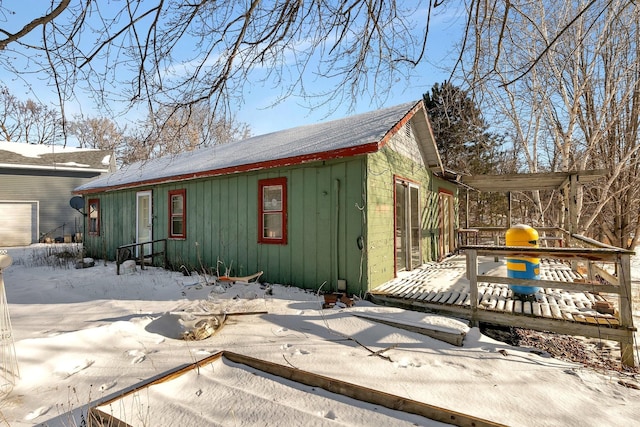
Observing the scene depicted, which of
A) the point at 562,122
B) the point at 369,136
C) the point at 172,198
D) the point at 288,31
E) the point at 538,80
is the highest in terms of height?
the point at 538,80

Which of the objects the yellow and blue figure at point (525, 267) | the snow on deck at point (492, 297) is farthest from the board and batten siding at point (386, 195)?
the yellow and blue figure at point (525, 267)

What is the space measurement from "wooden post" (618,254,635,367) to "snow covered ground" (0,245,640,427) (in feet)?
2.81

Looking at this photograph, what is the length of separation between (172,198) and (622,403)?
32.0 feet

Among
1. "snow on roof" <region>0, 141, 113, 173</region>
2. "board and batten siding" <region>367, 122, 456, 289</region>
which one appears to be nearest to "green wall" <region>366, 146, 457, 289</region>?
"board and batten siding" <region>367, 122, 456, 289</region>

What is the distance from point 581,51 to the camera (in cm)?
1177

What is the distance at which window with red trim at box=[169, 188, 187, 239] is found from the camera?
352 inches

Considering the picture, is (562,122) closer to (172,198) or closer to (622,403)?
(622,403)

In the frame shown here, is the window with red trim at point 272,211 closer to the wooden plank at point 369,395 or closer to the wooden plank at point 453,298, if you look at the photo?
the wooden plank at point 453,298

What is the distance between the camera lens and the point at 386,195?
678 cm

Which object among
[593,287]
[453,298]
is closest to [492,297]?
[453,298]

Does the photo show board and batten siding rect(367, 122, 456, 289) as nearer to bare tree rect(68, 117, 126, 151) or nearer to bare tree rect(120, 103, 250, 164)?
bare tree rect(120, 103, 250, 164)

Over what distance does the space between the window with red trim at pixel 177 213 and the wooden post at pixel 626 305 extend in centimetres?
904

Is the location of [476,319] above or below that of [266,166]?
below

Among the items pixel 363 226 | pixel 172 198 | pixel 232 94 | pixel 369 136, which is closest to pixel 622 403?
pixel 363 226
